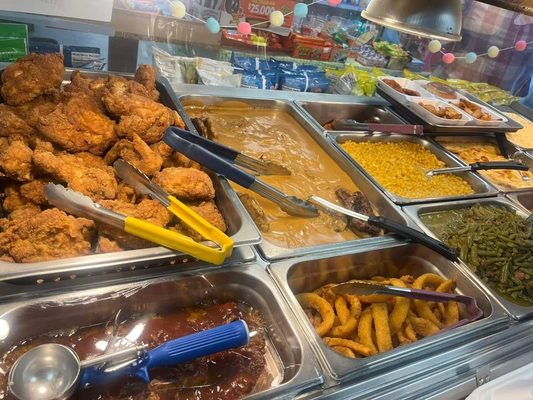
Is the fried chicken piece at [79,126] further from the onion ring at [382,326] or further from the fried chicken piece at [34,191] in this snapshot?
the onion ring at [382,326]

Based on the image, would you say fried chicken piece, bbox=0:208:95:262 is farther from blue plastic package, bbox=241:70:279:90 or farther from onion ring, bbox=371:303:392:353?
blue plastic package, bbox=241:70:279:90

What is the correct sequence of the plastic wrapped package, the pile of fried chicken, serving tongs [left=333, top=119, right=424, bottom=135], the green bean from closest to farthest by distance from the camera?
the pile of fried chicken → the green bean → serving tongs [left=333, top=119, right=424, bottom=135] → the plastic wrapped package

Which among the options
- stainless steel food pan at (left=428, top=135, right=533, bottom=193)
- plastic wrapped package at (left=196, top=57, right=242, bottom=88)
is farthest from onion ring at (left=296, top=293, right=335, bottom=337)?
stainless steel food pan at (left=428, top=135, right=533, bottom=193)

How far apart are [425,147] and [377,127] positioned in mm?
490

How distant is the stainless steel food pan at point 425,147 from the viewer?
2.48 meters

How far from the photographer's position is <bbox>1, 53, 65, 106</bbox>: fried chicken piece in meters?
1.78

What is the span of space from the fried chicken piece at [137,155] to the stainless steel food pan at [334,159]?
1.19 ft

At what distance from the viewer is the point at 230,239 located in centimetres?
147

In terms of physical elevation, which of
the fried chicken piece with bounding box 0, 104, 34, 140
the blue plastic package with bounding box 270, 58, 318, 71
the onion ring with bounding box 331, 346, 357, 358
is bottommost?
the onion ring with bounding box 331, 346, 357, 358

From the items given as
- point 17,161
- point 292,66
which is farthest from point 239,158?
point 292,66

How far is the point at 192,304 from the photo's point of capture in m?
1.57

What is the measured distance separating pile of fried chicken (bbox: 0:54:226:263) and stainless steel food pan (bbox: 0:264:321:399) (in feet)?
0.53

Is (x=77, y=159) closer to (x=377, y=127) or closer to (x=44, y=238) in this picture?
(x=44, y=238)

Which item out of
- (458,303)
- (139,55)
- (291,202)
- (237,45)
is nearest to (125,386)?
(291,202)
